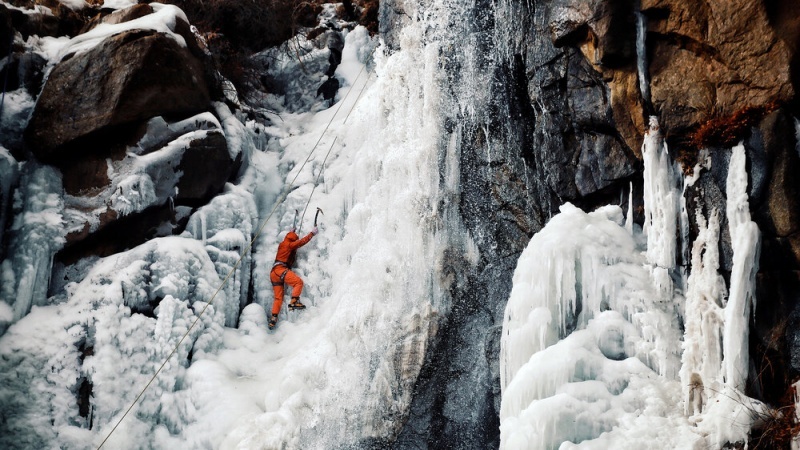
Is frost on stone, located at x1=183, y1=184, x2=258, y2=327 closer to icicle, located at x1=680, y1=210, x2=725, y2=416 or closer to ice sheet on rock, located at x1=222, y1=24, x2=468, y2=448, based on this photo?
ice sheet on rock, located at x1=222, y1=24, x2=468, y2=448

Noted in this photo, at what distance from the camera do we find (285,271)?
777cm

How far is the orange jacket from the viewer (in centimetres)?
789

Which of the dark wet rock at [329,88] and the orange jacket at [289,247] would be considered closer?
the orange jacket at [289,247]

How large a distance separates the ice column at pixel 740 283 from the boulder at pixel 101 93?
7.40 metres

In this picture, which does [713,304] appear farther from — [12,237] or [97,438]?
[12,237]

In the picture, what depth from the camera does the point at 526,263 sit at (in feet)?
18.1

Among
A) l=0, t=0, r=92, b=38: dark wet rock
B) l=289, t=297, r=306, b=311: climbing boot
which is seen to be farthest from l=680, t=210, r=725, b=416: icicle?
l=0, t=0, r=92, b=38: dark wet rock

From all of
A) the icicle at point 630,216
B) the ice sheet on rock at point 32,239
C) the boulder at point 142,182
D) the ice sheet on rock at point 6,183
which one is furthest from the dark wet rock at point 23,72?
the icicle at point 630,216

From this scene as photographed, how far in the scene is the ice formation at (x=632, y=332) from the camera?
4.23 meters

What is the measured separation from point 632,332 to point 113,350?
19.5ft

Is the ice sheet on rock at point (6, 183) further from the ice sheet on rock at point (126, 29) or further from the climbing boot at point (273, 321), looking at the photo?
the climbing boot at point (273, 321)

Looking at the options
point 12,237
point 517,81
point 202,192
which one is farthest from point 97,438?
point 517,81

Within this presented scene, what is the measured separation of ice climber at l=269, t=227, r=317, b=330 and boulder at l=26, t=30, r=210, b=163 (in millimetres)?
2759

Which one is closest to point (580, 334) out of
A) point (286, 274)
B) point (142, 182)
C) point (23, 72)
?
point (286, 274)
